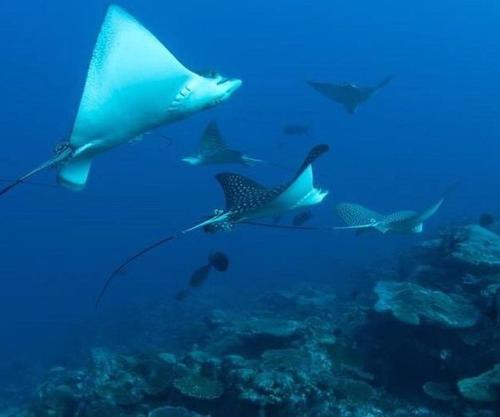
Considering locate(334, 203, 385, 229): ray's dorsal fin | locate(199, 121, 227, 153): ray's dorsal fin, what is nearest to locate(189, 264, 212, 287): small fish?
locate(199, 121, 227, 153): ray's dorsal fin

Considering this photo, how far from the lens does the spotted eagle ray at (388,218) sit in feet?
17.7

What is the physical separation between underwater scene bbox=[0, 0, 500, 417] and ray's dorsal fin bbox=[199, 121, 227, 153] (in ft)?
0.13

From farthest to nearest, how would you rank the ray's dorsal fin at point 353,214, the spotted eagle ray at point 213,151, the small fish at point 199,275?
the small fish at point 199,275 < the spotted eagle ray at point 213,151 < the ray's dorsal fin at point 353,214

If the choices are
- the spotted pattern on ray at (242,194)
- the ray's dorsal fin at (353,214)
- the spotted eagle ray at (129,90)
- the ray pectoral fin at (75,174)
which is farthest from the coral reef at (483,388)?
the ray pectoral fin at (75,174)

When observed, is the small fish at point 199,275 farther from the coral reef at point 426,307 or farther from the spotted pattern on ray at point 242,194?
the spotted pattern on ray at point 242,194

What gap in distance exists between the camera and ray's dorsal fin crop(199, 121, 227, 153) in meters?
7.58

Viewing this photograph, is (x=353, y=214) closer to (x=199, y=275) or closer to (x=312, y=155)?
(x=312, y=155)

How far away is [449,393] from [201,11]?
11947 centimetres

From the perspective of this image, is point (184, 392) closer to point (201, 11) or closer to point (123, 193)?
point (123, 193)

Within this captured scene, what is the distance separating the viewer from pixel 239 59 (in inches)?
4877

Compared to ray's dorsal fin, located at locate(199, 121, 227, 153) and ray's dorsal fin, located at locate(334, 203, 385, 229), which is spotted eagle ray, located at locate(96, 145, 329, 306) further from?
ray's dorsal fin, located at locate(199, 121, 227, 153)

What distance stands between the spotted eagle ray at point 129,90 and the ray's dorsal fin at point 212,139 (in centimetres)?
413

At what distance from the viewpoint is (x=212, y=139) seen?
299 inches

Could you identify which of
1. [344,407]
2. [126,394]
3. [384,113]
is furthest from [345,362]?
[384,113]
